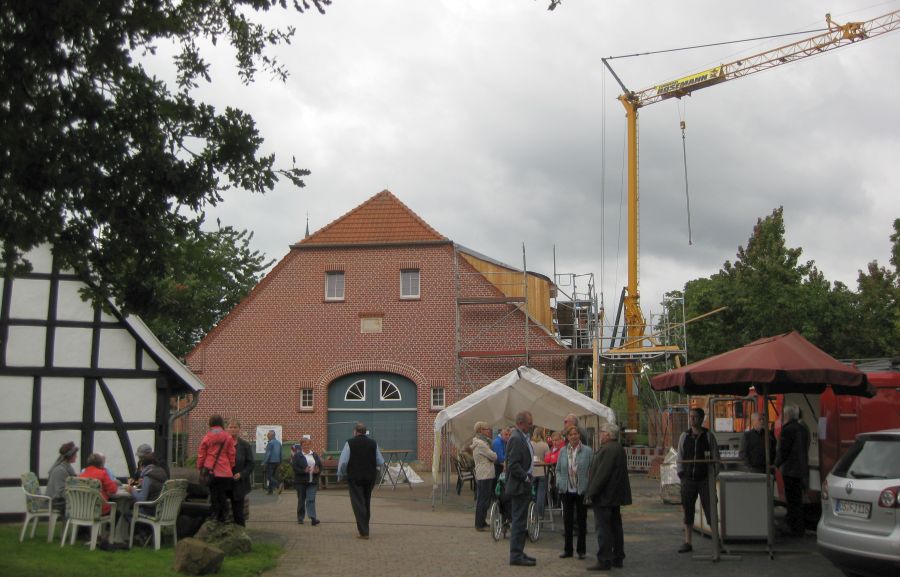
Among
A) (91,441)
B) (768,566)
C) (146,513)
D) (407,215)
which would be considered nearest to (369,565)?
(146,513)

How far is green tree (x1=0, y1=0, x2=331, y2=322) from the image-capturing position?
25.5ft

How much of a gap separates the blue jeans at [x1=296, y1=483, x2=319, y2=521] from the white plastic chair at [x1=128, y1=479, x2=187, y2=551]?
3460mm

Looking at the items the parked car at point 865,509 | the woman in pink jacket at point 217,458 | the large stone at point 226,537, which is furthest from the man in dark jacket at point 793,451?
the woman in pink jacket at point 217,458

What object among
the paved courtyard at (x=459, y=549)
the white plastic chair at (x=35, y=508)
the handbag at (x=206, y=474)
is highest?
the handbag at (x=206, y=474)

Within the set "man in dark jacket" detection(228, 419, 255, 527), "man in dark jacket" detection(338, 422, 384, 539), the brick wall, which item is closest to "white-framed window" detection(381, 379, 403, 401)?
the brick wall

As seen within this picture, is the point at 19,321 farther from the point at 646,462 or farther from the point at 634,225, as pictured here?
the point at 634,225

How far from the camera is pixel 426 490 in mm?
24203

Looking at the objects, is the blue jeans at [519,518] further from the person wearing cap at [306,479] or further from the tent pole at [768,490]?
the person wearing cap at [306,479]

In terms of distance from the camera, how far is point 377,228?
32.0 meters

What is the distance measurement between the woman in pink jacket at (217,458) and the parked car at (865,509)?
7470mm

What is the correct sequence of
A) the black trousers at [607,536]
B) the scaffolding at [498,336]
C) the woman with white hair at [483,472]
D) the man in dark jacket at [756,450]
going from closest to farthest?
the black trousers at [607,536] < the man in dark jacket at [756,450] < the woman with white hair at [483,472] < the scaffolding at [498,336]

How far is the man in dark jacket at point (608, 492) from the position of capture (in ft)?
37.1

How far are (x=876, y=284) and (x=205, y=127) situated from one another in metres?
35.0

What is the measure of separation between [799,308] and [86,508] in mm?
29689
